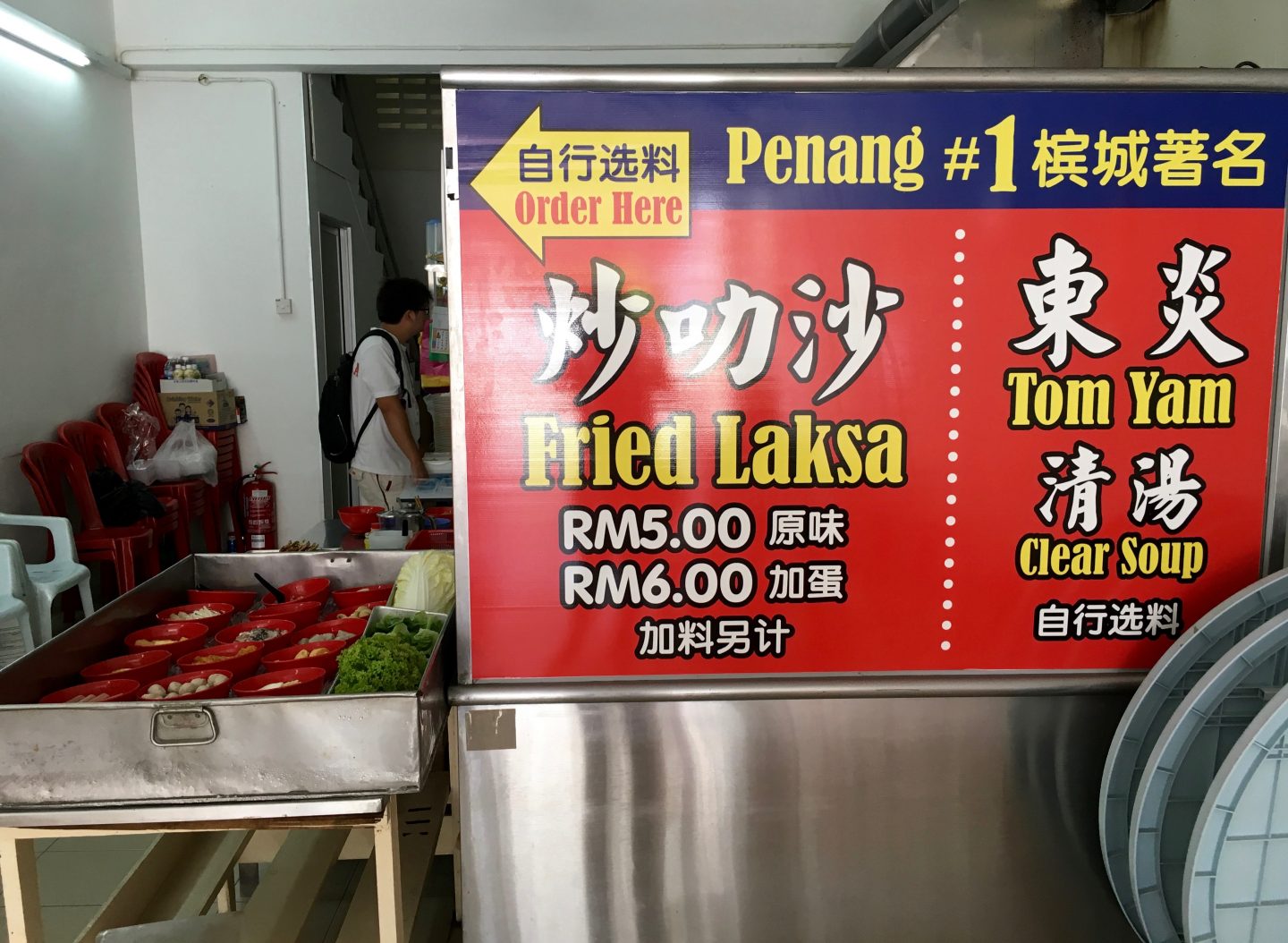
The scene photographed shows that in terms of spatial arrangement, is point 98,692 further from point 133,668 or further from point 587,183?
point 587,183

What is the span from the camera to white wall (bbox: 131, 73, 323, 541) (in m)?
5.70

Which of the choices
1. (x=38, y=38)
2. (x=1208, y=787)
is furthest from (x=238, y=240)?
(x=1208, y=787)

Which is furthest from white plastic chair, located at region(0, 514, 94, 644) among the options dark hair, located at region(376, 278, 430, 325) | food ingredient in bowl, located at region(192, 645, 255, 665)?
food ingredient in bowl, located at region(192, 645, 255, 665)

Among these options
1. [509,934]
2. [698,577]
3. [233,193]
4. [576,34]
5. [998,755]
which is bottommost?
[509,934]

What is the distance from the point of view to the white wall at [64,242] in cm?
448

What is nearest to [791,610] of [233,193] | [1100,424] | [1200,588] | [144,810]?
[1100,424]

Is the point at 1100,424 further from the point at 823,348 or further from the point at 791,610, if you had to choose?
the point at 791,610

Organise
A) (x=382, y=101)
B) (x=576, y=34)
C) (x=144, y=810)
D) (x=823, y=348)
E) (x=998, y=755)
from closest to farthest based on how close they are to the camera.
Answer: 1. (x=144, y=810)
2. (x=823, y=348)
3. (x=998, y=755)
4. (x=576, y=34)
5. (x=382, y=101)

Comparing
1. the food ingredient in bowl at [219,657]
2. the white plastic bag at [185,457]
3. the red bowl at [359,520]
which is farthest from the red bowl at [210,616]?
the white plastic bag at [185,457]

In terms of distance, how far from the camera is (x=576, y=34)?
221 inches

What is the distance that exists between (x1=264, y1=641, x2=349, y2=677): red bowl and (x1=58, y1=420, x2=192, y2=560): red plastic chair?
3.20 meters

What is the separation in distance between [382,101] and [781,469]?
6.97 meters

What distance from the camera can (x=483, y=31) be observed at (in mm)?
5613

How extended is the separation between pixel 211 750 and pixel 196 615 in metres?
0.85
